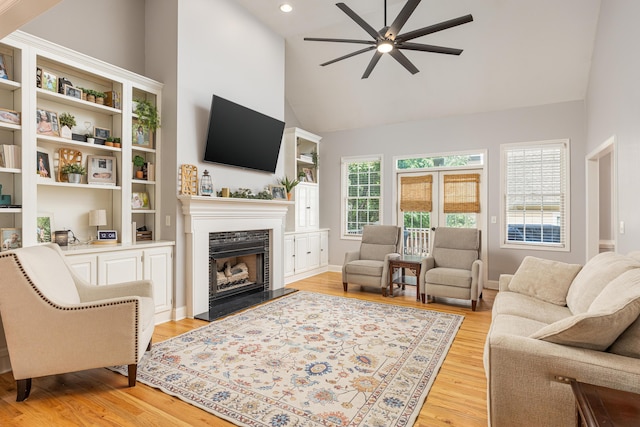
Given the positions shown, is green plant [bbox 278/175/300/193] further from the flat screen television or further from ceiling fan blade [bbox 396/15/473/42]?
ceiling fan blade [bbox 396/15/473/42]

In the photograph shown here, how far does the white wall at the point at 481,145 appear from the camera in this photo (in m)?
5.25

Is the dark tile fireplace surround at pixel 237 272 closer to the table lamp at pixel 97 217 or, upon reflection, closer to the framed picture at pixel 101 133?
the table lamp at pixel 97 217

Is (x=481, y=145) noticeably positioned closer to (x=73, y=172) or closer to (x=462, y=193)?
(x=462, y=193)

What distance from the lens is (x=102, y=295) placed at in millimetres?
2842

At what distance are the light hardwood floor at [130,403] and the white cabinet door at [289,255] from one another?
3400 mm

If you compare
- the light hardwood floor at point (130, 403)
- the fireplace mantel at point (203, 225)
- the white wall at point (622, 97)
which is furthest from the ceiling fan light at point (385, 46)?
the light hardwood floor at point (130, 403)

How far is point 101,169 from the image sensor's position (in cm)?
369

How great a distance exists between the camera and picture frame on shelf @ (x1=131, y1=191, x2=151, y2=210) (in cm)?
396

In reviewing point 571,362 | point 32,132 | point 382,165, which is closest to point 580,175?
point 382,165

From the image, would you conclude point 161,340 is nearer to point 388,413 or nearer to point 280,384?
point 280,384

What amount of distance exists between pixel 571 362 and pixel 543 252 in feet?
14.8

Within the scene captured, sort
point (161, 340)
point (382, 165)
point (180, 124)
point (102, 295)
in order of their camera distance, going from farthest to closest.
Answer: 1. point (382, 165)
2. point (180, 124)
3. point (161, 340)
4. point (102, 295)

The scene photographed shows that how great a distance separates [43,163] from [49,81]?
2.48ft

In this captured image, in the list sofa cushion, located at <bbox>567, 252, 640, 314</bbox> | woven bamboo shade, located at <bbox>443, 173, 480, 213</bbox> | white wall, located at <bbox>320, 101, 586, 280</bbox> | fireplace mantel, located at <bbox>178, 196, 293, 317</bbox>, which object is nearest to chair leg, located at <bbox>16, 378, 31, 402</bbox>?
fireplace mantel, located at <bbox>178, 196, 293, 317</bbox>
